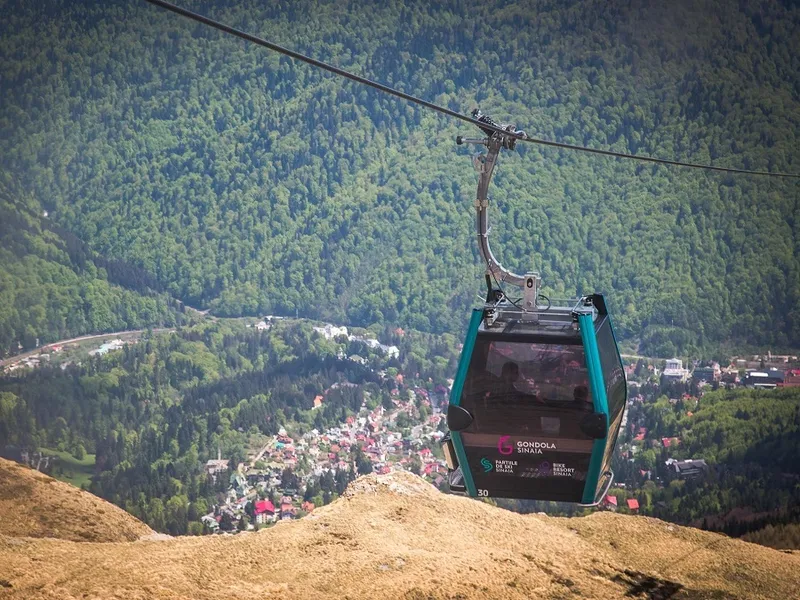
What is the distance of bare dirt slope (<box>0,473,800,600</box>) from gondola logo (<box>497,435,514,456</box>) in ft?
14.8

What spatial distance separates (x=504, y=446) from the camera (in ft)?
49.5

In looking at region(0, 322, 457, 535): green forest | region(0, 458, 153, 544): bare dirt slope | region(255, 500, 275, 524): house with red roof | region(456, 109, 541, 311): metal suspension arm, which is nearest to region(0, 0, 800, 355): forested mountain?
region(0, 322, 457, 535): green forest

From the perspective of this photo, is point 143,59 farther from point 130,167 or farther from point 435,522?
point 435,522

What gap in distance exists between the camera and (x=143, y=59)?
142 meters

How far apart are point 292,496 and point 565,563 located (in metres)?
42.0

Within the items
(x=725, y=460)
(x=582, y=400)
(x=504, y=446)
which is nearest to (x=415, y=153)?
(x=725, y=460)

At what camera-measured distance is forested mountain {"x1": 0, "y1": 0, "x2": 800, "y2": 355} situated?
106812 mm

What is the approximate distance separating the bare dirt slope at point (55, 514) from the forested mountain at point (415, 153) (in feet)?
232

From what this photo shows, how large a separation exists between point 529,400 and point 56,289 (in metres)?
93.9

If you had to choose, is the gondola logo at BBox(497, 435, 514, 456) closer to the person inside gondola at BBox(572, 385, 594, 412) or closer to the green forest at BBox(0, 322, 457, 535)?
the person inside gondola at BBox(572, 385, 594, 412)

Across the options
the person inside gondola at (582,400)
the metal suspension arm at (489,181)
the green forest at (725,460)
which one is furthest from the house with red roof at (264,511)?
the person inside gondola at (582,400)

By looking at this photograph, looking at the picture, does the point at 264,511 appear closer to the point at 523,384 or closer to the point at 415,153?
the point at 523,384

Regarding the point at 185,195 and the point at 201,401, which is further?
the point at 185,195

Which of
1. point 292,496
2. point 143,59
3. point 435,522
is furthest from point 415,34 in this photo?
point 435,522
